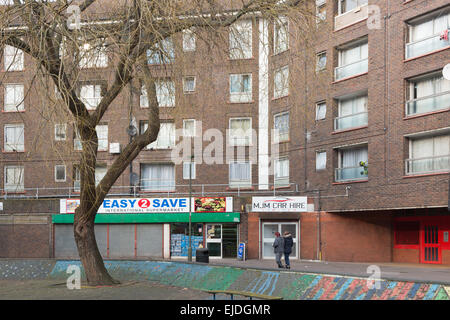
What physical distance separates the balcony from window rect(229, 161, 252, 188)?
10.1m

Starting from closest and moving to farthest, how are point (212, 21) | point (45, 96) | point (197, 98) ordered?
1. point (45, 96)
2. point (212, 21)
3. point (197, 98)

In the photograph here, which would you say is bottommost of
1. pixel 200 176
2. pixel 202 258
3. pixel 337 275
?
pixel 202 258

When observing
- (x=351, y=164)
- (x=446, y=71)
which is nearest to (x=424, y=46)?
(x=446, y=71)

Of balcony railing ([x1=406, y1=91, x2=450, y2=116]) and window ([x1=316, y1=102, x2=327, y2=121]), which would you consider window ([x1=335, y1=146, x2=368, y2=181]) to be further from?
balcony railing ([x1=406, y1=91, x2=450, y2=116])

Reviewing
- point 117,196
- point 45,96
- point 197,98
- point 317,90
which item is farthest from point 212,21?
point 117,196

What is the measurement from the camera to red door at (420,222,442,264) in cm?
2853

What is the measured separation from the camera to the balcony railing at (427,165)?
2481 cm

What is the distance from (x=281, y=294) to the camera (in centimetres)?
1427

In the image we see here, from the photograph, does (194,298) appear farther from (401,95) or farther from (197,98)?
(197,98)

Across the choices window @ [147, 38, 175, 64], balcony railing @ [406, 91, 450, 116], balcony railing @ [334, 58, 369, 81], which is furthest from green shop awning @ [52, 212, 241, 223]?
window @ [147, 38, 175, 64]

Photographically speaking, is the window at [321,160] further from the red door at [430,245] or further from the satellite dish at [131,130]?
the satellite dish at [131,130]

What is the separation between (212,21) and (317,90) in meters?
16.2

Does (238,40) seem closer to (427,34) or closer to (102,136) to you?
(427,34)

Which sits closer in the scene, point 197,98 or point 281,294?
point 281,294
